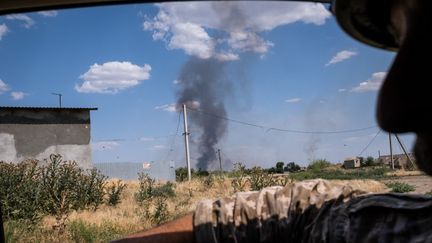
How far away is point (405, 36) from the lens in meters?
0.85

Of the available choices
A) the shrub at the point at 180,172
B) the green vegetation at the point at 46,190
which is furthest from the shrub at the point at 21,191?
the shrub at the point at 180,172

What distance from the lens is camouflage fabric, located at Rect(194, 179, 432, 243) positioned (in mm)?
1547

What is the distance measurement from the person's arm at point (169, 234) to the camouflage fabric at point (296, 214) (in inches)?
1.4

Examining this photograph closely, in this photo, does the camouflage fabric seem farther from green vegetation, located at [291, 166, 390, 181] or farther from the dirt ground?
green vegetation, located at [291, 166, 390, 181]

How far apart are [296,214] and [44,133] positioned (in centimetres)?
2519

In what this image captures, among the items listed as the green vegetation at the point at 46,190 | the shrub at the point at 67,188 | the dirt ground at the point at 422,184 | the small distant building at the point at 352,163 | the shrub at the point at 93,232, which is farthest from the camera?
the small distant building at the point at 352,163

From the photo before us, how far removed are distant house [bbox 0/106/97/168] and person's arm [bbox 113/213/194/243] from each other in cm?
2389

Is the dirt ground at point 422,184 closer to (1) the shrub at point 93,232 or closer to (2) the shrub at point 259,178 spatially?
(2) the shrub at point 259,178

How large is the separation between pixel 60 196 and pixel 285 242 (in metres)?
14.5

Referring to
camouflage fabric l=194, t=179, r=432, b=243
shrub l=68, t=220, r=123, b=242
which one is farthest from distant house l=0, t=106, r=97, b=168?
camouflage fabric l=194, t=179, r=432, b=243

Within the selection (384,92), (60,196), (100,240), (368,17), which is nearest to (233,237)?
(368,17)

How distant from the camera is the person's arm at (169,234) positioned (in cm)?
181

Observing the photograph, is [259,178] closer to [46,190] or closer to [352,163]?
[46,190]

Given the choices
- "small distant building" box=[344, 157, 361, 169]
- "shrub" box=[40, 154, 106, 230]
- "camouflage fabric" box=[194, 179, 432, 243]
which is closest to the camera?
"camouflage fabric" box=[194, 179, 432, 243]
